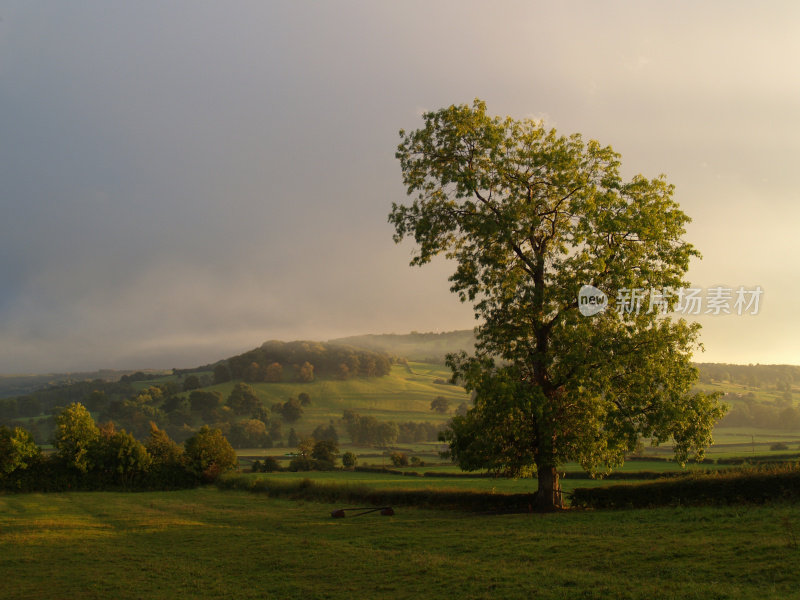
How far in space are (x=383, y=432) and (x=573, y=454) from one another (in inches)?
4539

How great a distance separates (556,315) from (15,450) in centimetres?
5753

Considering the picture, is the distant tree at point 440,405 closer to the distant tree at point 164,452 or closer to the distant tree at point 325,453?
the distant tree at point 325,453

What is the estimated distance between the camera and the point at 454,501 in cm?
3328

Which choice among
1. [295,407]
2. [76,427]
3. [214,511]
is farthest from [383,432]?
[214,511]

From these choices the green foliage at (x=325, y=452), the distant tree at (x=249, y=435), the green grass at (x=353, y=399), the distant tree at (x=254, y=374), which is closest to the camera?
the green foliage at (x=325, y=452)

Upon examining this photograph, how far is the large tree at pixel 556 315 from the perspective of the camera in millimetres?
26000

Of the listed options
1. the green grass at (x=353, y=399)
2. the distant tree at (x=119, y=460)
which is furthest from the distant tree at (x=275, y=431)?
the distant tree at (x=119, y=460)

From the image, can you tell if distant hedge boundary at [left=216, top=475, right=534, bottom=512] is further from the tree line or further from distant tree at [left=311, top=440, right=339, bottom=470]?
distant tree at [left=311, top=440, right=339, bottom=470]

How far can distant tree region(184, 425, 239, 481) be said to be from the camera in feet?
207

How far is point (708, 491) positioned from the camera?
76.8 feet

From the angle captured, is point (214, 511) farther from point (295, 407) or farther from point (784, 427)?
point (784, 427)

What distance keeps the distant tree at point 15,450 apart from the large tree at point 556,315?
2015 inches

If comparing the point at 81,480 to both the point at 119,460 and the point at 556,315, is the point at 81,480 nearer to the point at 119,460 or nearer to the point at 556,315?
the point at 119,460

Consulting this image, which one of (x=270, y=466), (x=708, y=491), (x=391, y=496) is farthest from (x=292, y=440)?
(x=708, y=491)
